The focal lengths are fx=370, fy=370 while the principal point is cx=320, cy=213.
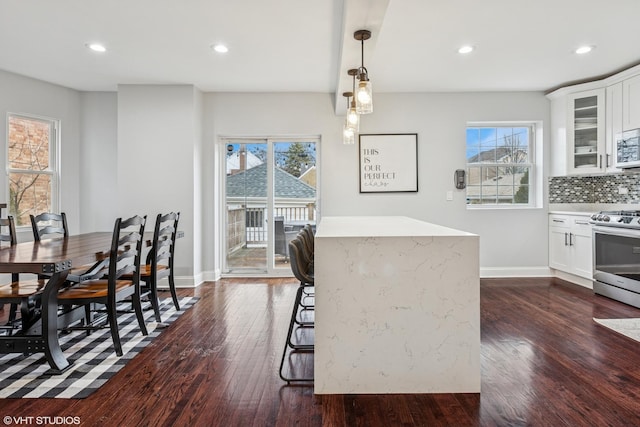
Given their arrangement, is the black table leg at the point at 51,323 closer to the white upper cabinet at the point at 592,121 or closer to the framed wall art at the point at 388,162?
the framed wall art at the point at 388,162

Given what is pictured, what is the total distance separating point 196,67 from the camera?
4059 millimetres

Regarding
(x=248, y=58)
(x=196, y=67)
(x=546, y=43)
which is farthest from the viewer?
(x=196, y=67)

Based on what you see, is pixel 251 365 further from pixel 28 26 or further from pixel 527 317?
pixel 28 26

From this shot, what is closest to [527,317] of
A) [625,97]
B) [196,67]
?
[625,97]

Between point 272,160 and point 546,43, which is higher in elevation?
point 546,43

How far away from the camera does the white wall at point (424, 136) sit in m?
4.96

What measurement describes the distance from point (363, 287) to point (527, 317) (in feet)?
6.98

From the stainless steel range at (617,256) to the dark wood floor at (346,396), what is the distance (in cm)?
60

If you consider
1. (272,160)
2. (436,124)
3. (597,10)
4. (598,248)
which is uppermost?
(597,10)

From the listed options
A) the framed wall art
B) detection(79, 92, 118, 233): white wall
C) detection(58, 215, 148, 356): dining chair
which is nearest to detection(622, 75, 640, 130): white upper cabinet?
the framed wall art

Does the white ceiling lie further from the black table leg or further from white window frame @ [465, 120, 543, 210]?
→ the black table leg

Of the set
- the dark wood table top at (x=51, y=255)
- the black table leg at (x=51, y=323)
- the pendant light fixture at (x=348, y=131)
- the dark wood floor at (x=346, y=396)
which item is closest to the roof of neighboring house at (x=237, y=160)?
the pendant light fixture at (x=348, y=131)

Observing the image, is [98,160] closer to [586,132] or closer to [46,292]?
[46,292]

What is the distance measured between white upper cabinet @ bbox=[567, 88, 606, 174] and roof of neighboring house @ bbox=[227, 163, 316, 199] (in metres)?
3.32
